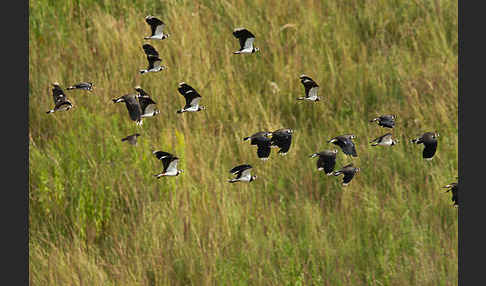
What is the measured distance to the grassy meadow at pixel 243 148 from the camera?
143 inches

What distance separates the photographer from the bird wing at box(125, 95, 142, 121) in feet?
9.69

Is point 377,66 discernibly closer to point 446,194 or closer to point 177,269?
point 446,194

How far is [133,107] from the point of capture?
298cm

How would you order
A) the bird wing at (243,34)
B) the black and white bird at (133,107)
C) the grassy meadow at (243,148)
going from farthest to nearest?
the grassy meadow at (243,148)
the bird wing at (243,34)
the black and white bird at (133,107)

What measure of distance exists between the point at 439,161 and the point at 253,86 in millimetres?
1440

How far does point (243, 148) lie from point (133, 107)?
1.60 m

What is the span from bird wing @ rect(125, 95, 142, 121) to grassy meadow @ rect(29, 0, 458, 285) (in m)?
0.87

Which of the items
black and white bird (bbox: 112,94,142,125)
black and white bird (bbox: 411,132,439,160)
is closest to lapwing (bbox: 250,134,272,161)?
black and white bird (bbox: 112,94,142,125)

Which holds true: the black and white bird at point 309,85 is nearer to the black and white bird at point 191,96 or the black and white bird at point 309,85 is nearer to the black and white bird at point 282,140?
the black and white bird at point 282,140

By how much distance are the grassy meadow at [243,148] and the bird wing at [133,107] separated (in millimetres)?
865

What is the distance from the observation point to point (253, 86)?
525 centimetres

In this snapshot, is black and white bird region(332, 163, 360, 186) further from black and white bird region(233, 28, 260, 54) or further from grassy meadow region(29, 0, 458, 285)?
black and white bird region(233, 28, 260, 54)

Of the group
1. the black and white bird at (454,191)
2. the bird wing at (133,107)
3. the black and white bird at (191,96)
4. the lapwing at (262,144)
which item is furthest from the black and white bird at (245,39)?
the black and white bird at (454,191)

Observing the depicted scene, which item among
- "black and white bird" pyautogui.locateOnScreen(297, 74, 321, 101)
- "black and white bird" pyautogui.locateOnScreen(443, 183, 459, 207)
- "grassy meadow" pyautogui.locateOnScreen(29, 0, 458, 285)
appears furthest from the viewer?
"black and white bird" pyautogui.locateOnScreen(443, 183, 459, 207)
